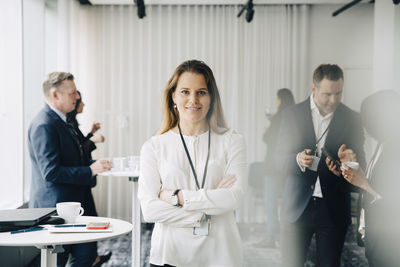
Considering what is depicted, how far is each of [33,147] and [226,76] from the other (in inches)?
127

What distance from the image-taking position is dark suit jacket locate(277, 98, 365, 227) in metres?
2.17

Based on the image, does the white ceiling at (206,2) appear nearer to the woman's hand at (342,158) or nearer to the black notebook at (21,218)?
the woman's hand at (342,158)

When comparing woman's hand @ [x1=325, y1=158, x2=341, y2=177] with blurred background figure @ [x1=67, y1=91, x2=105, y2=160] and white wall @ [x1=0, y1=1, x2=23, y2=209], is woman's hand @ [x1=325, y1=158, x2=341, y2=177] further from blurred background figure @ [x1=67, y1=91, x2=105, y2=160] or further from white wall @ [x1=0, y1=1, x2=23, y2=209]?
white wall @ [x1=0, y1=1, x2=23, y2=209]

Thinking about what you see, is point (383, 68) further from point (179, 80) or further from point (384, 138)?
point (179, 80)

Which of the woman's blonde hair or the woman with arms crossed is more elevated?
the woman's blonde hair

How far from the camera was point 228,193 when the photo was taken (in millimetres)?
1540

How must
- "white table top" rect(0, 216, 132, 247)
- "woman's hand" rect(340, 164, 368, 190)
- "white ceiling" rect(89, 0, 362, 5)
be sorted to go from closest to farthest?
1. "white table top" rect(0, 216, 132, 247)
2. "woman's hand" rect(340, 164, 368, 190)
3. "white ceiling" rect(89, 0, 362, 5)

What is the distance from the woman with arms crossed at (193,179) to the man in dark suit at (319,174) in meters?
0.73

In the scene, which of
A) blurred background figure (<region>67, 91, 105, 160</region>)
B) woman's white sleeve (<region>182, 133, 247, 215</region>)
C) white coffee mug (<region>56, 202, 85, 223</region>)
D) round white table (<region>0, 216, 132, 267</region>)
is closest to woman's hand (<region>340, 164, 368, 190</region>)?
woman's white sleeve (<region>182, 133, 247, 215</region>)

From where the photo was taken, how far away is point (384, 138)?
2.00 meters

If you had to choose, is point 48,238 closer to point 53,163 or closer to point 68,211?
point 68,211

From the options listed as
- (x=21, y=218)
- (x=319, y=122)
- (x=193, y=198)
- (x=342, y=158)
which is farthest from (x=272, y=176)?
(x=21, y=218)

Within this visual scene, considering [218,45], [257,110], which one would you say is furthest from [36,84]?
[257,110]

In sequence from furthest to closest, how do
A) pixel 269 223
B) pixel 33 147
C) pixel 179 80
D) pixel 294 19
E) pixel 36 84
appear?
pixel 294 19, pixel 269 223, pixel 36 84, pixel 33 147, pixel 179 80
